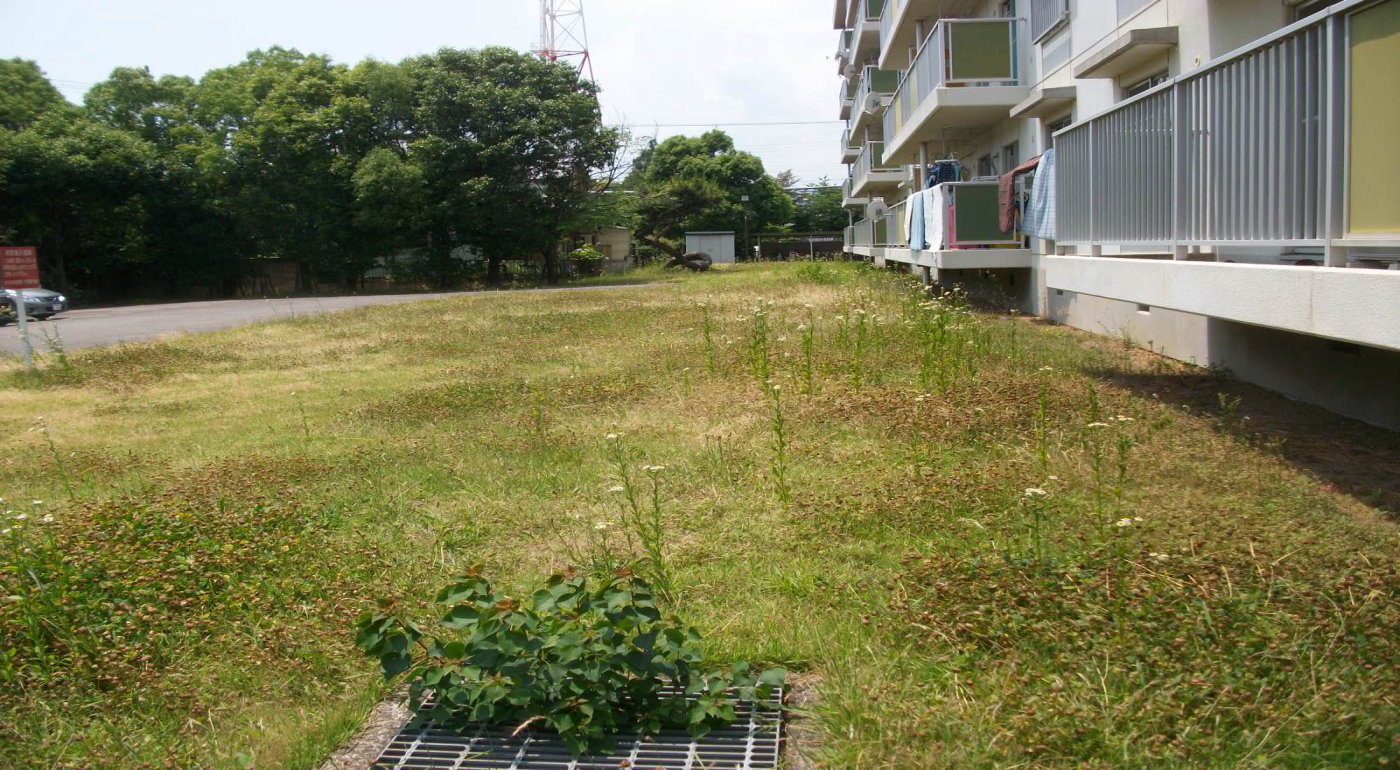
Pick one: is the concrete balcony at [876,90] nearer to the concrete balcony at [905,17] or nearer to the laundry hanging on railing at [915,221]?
the concrete balcony at [905,17]

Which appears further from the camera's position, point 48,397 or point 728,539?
point 48,397

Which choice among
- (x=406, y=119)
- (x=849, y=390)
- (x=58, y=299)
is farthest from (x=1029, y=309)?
(x=406, y=119)

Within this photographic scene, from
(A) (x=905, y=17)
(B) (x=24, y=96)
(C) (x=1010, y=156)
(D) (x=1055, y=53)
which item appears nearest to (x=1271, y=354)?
(D) (x=1055, y=53)

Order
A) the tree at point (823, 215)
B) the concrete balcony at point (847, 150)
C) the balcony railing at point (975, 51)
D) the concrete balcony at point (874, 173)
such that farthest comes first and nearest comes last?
the tree at point (823, 215)
the concrete balcony at point (847, 150)
the concrete balcony at point (874, 173)
the balcony railing at point (975, 51)

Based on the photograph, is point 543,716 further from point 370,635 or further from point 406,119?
point 406,119

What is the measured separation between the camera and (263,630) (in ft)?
12.9

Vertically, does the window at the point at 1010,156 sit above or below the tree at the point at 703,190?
below

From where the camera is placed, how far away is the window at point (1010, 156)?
627 inches

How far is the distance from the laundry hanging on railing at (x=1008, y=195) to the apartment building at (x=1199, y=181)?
0.15ft

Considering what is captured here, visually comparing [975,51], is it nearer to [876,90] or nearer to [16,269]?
[16,269]

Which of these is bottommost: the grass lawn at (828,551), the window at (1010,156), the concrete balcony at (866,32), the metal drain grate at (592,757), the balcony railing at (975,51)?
the metal drain grate at (592,757)

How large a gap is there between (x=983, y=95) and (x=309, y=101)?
102ft

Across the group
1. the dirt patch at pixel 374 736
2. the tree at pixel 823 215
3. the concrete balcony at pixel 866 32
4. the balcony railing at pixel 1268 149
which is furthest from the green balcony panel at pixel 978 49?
the tree at pixel 823 215

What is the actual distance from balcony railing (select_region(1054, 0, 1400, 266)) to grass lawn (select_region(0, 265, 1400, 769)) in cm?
107
